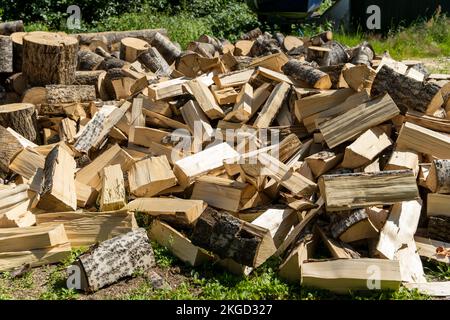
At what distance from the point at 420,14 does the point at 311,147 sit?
32.7 feet

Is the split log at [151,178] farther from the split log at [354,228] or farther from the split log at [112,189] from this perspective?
the split log at [354,228]

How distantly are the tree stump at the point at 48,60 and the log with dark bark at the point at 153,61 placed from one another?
1017mm

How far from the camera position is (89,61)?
7875mm

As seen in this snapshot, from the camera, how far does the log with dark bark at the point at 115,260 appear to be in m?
4.06

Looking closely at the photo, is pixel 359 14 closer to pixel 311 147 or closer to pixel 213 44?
pixel 213 44

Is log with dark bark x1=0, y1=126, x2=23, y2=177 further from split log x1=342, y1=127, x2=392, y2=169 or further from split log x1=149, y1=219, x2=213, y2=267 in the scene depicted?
split log x1=342, y1=127, x2=392, y2=169

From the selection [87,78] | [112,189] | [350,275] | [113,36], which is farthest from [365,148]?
[113,36]

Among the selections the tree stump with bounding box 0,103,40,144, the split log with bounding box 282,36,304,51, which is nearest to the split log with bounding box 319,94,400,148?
the tree stump with bounding box 0,103,40,144

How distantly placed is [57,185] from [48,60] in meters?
2.26

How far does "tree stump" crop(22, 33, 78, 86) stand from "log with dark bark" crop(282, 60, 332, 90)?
2.32 meters

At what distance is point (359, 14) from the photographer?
14.4 meters

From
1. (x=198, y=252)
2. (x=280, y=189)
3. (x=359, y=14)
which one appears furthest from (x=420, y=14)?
(x=198, y=252)

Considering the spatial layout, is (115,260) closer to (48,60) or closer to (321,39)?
(48,60)

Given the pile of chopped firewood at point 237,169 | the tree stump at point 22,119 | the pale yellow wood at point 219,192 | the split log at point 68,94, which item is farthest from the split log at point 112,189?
the split log at point 68,94
